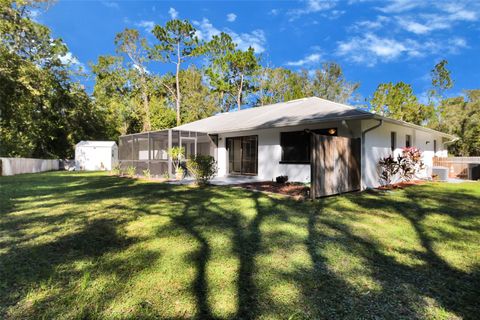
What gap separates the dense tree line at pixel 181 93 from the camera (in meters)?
24.4

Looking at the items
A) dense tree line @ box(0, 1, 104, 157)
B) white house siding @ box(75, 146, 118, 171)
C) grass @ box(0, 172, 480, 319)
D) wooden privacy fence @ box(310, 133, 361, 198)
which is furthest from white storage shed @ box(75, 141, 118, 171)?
wooden privacy fence @ box(310, 133, 361, 198)

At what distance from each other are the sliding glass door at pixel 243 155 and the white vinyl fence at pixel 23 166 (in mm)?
15341

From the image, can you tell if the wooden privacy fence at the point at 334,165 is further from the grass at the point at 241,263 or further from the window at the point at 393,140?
the window at the point at 393,140

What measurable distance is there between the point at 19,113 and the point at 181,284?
1738cm

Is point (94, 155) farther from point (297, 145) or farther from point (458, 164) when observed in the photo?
point (458, 164)

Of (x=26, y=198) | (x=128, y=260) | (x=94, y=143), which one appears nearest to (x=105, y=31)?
(x=94, y=143)

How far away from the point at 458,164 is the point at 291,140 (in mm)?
10144

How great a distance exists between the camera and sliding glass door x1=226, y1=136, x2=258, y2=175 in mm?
12797

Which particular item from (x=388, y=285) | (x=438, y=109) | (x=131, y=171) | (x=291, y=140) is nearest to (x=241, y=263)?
(x=388, y=285)

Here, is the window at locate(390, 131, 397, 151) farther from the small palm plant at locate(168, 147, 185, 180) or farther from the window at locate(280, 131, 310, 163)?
the small palm plant at locate(168, 147, 185, 180)

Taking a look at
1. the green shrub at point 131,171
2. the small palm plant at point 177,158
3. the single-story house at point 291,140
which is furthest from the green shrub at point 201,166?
the green shrub at point 131,171

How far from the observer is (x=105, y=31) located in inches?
1108

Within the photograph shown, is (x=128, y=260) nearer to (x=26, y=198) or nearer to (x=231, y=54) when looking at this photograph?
(x=26, y=198)

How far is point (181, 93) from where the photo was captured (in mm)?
30922
